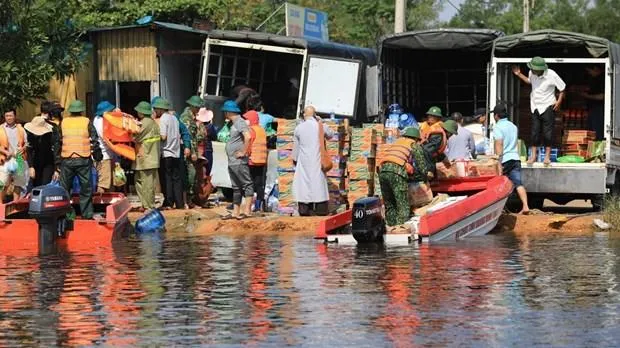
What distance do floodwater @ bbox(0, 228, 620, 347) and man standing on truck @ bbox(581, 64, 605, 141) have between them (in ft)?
17.0

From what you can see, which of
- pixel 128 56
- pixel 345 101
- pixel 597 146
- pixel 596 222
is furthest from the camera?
pixel 128 56

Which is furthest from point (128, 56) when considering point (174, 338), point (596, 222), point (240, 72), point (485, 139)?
point (174, 338)

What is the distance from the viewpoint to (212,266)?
49.4ft

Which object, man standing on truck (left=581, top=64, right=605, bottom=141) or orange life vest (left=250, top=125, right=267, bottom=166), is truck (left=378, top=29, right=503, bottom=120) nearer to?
man standing on truck (left=581, top=64, right=605, bottom=141)

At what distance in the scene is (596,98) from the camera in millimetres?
22750

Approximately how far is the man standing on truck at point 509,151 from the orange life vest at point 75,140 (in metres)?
5.54

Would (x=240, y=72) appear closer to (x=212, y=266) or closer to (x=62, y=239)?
(x=62, y=239)

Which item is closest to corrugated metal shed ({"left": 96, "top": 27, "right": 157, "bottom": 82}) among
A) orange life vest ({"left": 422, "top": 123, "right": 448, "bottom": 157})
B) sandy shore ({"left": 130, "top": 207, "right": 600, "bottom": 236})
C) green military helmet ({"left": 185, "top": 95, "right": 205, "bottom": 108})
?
green military helmet ({"left": 185, "top": 95, "right": 205, "bottom": 108})

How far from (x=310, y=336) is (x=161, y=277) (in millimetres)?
4050

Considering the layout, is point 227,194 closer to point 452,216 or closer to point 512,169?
point 512,169

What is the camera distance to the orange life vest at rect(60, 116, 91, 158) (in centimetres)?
1862

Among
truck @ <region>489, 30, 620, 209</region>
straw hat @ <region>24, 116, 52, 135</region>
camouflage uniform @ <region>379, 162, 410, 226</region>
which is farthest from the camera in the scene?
truck @ <region>489, 30, 620, 209</region>

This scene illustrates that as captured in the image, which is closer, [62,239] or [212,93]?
[62,239]

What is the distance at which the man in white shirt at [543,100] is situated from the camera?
2061 centimetres
